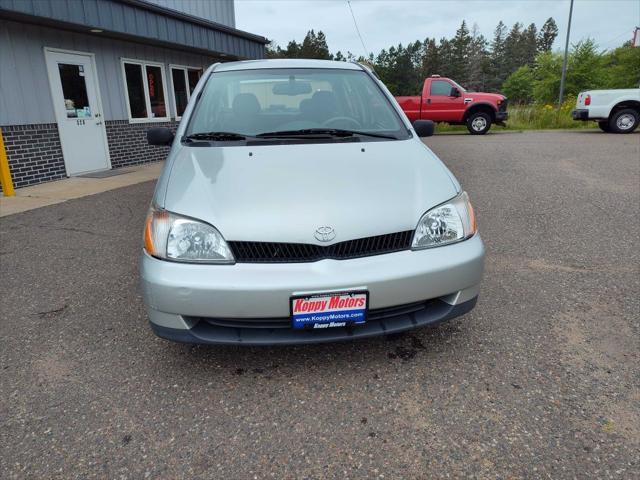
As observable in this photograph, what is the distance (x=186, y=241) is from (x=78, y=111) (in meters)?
7.65

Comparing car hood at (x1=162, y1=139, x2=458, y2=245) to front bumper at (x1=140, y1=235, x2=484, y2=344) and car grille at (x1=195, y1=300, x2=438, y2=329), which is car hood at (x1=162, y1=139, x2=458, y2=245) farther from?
car grille at (x1=195, y1=300, x2=438, y2=329)

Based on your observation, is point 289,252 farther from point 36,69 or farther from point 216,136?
point 36,69

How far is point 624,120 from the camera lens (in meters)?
13.9

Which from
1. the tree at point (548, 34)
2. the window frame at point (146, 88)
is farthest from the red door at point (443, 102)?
the tree at point (548, 34)

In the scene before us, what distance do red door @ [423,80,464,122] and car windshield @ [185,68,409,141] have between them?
13.1 meters

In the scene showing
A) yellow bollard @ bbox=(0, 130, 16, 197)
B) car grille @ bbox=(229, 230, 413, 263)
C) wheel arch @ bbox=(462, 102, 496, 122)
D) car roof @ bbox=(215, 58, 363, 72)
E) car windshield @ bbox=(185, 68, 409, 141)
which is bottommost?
yellow bollard @ bbox=(0, 130, 16, 197)

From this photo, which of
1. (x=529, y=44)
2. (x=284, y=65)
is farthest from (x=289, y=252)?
(x=529, y=44)

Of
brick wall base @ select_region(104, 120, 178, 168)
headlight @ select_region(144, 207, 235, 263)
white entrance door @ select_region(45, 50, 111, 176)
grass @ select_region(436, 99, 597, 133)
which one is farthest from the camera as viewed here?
grass @ select_region(436, 99, 597, 133)

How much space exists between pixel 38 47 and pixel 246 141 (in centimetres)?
670

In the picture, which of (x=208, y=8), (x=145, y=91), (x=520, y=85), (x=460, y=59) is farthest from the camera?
(x=460, y=59)

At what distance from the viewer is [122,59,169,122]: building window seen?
31.1 ft

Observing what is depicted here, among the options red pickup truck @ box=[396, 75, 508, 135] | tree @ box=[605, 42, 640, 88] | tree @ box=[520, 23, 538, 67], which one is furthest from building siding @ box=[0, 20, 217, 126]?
tree @ box=[520, 23, 538, 67]

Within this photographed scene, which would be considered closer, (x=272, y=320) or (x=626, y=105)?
(x=272, y=320)

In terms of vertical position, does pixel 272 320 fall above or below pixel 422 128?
below
